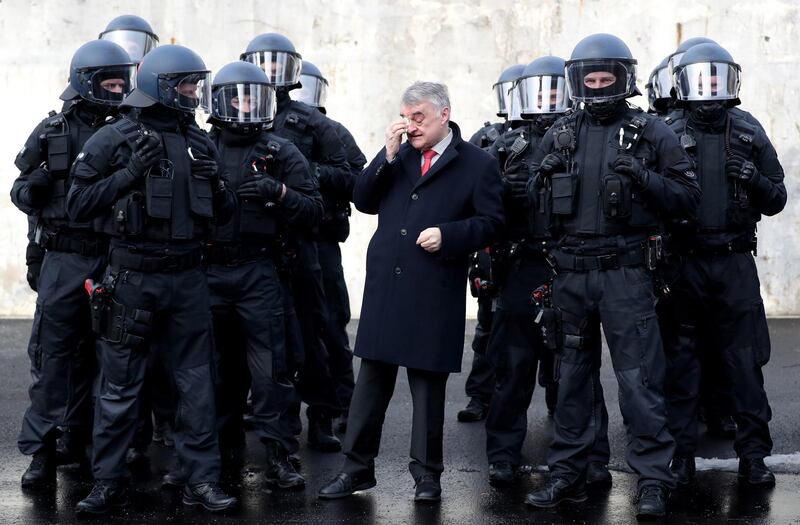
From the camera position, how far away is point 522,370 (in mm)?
6867

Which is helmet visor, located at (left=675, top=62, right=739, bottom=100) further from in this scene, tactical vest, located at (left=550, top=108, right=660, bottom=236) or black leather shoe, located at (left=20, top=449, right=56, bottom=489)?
black leather shoe, located at (left=20, top=449, right=56, bottom=489)

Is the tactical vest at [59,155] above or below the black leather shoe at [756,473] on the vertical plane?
above

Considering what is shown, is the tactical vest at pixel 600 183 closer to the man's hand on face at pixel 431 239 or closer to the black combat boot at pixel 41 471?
the man's hand on face at pixel 431 239

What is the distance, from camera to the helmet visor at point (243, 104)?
6.70 meters

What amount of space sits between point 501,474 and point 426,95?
201 cm

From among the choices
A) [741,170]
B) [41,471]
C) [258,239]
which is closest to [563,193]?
[741,170]

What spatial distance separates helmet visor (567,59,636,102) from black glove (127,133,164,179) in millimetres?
2036

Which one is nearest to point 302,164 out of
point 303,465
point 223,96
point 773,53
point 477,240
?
point 223,96

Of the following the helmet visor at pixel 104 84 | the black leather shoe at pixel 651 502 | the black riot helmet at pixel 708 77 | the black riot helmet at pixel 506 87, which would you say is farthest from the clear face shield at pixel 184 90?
the black leather shoe at pixel 651 502

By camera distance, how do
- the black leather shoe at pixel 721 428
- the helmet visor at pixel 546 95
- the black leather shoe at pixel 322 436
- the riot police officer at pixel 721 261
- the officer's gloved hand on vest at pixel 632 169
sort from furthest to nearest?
the black leather shoe at pixel 721 428 → the black leather shoe at pixel 322 436 → the helmet visor at pixel 546 95 → the riot police officer at pixel 721 261 → the officer's gloved hand on vest at pixel 632 169

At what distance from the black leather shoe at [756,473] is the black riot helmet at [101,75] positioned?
12.3ft

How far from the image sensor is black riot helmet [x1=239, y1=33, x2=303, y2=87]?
7777mm

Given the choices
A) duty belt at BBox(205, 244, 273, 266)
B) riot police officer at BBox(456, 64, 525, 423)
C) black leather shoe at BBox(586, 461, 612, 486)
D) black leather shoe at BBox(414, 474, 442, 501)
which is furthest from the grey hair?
black leather shoe at BBox(586, 461, 612, 486)

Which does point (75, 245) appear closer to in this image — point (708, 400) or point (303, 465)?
point (303, 465)
